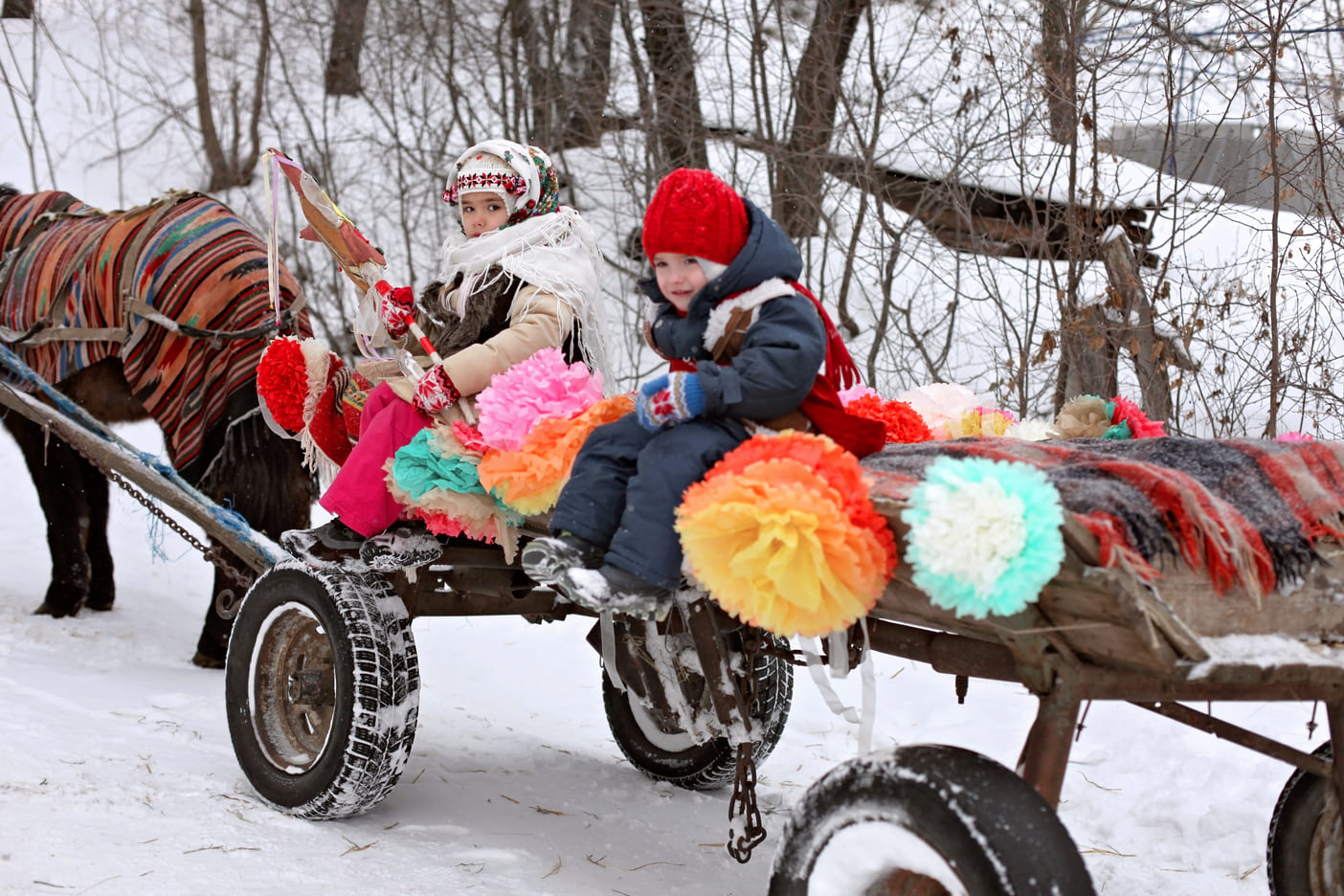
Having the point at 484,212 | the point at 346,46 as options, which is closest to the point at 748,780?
the point at 484,212

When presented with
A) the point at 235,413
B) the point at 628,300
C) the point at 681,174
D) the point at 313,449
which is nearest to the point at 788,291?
the point at 681,174

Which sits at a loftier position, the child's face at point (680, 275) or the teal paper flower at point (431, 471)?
the child's face at point (680, 275)

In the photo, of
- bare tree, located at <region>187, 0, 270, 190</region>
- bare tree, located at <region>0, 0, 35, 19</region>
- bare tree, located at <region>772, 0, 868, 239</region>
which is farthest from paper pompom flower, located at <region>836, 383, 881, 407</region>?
bare tree, located at <region>0, 0, 35, 19</region>

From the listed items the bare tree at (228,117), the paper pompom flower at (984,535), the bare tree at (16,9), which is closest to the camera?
the paper pompom flower at (984,535)

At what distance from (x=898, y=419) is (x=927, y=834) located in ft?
4.89

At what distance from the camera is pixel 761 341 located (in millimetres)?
2418

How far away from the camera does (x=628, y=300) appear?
33.1 ft

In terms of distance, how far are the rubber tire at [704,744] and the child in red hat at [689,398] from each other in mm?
1140

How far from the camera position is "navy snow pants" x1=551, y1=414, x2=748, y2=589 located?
7.57ft

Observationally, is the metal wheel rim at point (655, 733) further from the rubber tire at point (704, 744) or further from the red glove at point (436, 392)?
the red glove at point (436, 392)

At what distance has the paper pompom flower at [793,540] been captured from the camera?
1996 millimetres

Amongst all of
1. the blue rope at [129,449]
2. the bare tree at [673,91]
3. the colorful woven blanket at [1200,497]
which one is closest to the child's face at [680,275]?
the colorful woven blanket at [1200,497]

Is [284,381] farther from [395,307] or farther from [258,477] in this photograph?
[258,477]

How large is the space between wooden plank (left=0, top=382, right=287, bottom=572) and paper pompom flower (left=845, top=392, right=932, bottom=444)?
2033mm
